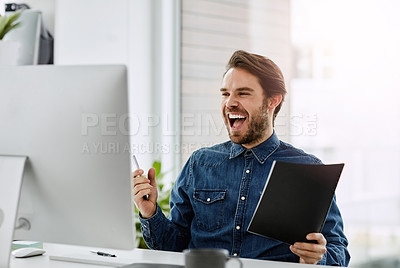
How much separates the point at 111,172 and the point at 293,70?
2122mm

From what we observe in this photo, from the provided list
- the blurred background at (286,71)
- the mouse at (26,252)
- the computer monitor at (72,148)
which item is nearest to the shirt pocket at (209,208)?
the mouse at (26,252)

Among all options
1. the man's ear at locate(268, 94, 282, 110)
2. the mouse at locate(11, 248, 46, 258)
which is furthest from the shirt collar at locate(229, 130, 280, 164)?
the mouse at locate(11, 248, 46, 258)

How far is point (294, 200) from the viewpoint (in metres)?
1.64

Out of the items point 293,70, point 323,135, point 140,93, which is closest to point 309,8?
point 293,70

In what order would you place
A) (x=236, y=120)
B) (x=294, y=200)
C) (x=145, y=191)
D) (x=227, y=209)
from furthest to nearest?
(x=236, y=120) → (x=227, y=209) → (x=145, y=191) → (x=294, y=200)

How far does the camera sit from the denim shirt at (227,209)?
1902 mm

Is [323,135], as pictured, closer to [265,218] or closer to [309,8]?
[309,8]

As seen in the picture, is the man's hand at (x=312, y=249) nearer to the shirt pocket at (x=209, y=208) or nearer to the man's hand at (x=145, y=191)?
the shirt pocket at (x=209, y=208)

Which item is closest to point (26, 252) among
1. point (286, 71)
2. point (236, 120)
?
point (236, 120)

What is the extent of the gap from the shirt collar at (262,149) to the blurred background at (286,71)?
1.09 metres

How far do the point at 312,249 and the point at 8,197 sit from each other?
87 cm

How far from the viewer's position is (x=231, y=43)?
3.52 meters

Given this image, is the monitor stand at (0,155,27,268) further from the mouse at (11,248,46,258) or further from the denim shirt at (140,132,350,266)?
the denim shirt at (140,132,350,266)

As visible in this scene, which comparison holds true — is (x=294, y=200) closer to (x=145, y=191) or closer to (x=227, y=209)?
(x=227, y=209)
